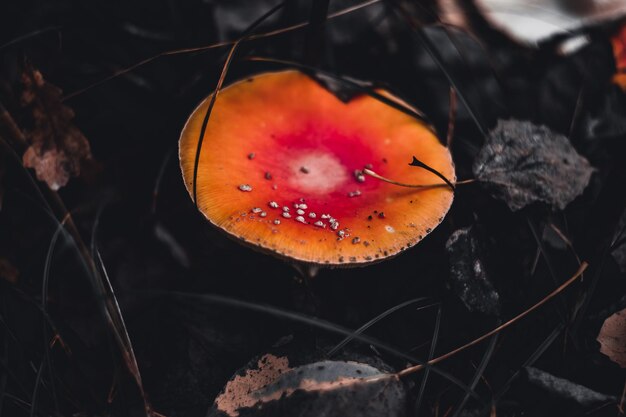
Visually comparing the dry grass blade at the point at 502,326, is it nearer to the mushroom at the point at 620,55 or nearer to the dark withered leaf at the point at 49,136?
the mushroom at the point at 620,55

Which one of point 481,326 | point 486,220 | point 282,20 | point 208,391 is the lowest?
point 208,391

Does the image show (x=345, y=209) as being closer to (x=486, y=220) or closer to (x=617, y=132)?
(x=486, y=220)

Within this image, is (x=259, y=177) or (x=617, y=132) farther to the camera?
(x=617, y=132)

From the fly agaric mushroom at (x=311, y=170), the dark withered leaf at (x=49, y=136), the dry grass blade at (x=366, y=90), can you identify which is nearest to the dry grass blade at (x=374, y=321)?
the fly agaric mushroom at (x=311, y=170)

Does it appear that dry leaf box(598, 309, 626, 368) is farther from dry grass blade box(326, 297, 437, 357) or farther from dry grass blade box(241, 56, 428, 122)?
dry grass blade box(241, 56, 428, 122)

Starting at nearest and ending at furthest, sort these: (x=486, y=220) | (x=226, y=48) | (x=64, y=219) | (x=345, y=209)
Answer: (x=345, y=209), (x=64, y=219), (x=486, y=220), (x=226, y=48)

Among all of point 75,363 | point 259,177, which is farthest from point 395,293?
point 75,363

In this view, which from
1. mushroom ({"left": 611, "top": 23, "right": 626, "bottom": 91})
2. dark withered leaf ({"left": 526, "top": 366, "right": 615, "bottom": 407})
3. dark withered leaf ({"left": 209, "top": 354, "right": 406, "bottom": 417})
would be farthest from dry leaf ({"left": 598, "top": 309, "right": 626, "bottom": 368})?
mushroom ({"left": 611, "top": 23, "right": 626, "bottom": 91})
